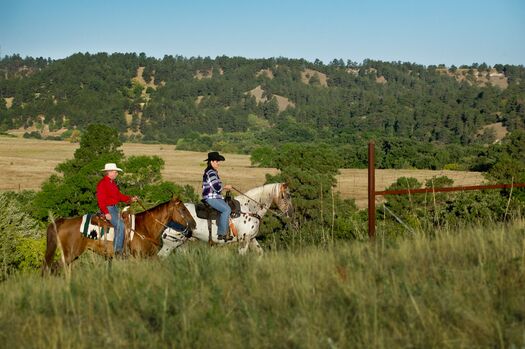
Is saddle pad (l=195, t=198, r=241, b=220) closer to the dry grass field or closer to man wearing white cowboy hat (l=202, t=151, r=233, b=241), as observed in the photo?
man wearing white cowboy hat (l=202, t=151, r=233, b=241)

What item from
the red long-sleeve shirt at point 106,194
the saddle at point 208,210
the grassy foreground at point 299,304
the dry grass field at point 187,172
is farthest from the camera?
the dry grass field at point 187,172

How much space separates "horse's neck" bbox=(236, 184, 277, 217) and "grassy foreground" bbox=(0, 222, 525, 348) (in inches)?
272

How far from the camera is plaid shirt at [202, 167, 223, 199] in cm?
1223

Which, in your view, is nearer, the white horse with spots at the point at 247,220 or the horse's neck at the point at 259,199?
the white horse with spots at the point at 247,220

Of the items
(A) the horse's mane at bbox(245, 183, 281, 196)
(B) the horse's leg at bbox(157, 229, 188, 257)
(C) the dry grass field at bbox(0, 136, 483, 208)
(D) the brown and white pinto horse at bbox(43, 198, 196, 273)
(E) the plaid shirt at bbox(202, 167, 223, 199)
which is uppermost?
(E) the plaid shirt at bbox(202, 167, 223, 199)

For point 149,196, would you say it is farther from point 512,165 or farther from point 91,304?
point 91,304

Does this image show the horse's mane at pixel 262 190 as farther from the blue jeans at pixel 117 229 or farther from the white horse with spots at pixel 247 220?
the blue jeans at pixel 117 229

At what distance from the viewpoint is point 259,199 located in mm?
13461

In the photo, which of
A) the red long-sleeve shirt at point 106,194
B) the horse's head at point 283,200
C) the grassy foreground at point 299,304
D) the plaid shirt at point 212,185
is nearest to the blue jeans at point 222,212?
the plaid shirt at point 212,185

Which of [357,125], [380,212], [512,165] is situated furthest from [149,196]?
[357,125]

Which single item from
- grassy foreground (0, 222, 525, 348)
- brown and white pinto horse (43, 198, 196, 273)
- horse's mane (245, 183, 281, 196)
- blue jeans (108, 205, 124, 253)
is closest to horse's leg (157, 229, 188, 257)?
brown and white pinto horse (43, 198, 196, 273)

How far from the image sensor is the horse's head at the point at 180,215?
11773 millimetres

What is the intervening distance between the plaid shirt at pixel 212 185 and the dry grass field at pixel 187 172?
149 feet

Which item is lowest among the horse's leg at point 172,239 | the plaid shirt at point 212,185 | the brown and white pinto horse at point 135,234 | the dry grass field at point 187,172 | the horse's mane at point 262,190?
the dry grass field at point 187,172
